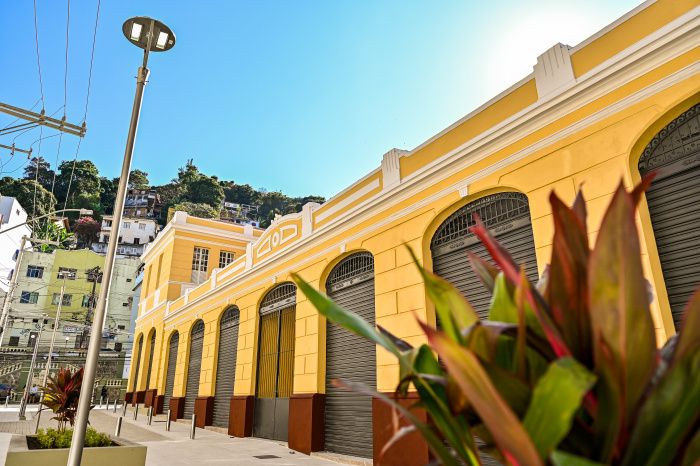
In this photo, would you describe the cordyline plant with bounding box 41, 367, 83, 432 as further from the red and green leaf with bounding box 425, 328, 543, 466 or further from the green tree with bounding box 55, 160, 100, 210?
the green tree with bounding box 55, 160, 100, 210

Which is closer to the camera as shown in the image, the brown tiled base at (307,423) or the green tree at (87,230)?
the brown tiled base at (307,423)

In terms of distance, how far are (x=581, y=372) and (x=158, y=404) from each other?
2304 centimetres

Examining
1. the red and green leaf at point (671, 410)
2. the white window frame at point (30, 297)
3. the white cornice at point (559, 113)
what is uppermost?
the white window frame at point (30, 297)

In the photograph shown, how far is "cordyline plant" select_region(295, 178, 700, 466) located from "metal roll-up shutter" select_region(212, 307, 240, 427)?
14.8 m

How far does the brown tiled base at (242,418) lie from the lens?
1308cm

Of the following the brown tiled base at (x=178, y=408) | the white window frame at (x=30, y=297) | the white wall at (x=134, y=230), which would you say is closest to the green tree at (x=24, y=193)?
the white wall at (x=134, y=230)

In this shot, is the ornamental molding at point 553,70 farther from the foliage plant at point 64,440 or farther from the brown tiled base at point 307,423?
the foliage plant at point 64,440

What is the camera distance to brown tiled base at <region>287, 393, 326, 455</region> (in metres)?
9.97

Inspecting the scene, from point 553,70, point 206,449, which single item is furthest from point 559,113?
point 206,449

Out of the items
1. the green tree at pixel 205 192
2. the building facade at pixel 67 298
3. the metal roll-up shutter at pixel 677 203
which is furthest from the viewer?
the green tree at pixel 205 192

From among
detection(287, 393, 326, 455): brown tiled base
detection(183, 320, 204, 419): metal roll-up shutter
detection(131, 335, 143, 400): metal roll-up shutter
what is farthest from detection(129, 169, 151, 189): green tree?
detection(287, 393, 326, 455): brown tiled base

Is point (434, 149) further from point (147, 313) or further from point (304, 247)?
point (147, 313)

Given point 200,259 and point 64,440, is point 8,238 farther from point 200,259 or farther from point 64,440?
point 64,440

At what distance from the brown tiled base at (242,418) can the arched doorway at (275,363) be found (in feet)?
0.56
